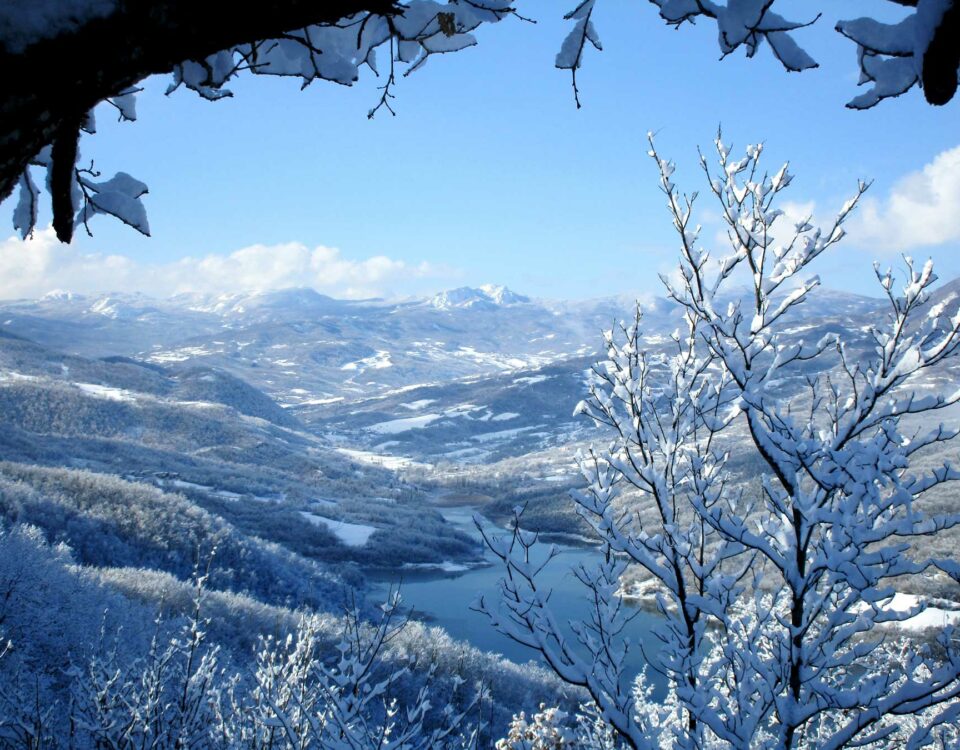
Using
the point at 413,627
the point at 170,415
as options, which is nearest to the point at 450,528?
the point at 413,627

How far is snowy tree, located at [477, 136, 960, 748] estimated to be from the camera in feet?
12.0

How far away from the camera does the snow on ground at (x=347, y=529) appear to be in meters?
66.6

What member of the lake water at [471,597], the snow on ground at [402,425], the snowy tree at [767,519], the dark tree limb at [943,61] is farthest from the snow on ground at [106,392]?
the dark tree limb at [943,61]

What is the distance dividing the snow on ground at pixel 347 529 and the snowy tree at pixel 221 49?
2653 inches

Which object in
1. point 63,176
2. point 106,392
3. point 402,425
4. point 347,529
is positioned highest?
point 63,176

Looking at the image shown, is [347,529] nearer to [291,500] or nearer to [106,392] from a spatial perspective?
[291,500]

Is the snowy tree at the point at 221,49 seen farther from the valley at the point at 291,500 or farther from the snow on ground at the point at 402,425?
the snow on ground at the point at 402,425

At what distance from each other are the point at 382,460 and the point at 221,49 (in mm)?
136437

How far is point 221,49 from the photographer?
110 centimetres

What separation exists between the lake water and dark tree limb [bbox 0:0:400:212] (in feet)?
112

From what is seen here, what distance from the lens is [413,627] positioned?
35781mm

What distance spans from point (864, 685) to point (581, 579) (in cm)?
196

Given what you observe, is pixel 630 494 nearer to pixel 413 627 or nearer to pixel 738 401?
→ pixel 413 627

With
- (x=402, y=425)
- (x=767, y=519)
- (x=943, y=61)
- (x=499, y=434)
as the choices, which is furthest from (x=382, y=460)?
(x=943, y=61)
